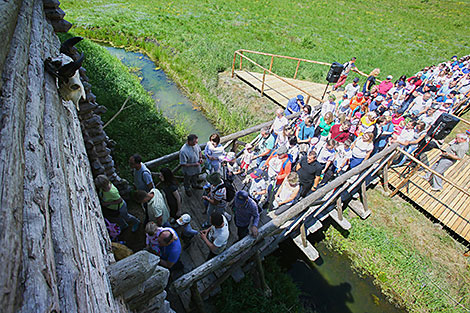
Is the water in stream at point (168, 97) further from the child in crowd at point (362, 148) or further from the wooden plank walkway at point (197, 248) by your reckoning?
the child in crowd at point (362, 148)

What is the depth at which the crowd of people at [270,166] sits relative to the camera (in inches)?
156

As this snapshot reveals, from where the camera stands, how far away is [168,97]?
12.9m

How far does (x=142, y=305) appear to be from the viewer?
247cm

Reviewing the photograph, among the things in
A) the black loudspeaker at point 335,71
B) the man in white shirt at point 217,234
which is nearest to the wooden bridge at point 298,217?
the man in white shirt at point 217,234

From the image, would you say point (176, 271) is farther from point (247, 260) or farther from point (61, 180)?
point (61, 180)

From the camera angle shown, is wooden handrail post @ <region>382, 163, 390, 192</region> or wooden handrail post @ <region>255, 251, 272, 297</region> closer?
wooden handrail post @ <region>255, 251, 272, 297</region>

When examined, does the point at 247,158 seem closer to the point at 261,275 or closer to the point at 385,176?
the point at 261,275

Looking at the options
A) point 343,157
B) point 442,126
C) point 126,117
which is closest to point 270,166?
point 343,157

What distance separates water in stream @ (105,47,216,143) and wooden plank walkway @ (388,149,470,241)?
797 centimetres

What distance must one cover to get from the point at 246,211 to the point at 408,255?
19.4 feet

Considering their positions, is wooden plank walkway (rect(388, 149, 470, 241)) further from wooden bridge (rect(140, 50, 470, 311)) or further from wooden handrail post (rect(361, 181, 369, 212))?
wooden handrail post (rect(361, 181, 369, 212))

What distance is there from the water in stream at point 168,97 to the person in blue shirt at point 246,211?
6765mm

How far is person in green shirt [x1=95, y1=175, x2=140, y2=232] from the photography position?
383 centimetres

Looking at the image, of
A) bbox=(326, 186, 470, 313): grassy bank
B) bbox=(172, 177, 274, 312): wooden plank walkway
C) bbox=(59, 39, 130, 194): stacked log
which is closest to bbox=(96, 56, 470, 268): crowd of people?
bbox=(172, 177, 274, 312): wooden plank walkway
